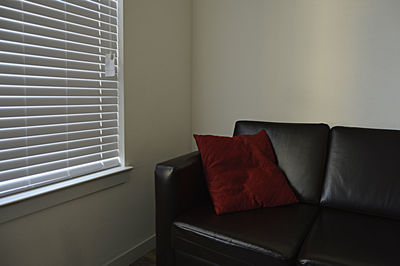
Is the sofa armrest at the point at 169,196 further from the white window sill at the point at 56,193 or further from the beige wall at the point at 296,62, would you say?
the beige wall at the point at 296,62

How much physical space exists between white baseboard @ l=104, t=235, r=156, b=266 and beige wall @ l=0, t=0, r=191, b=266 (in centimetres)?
3

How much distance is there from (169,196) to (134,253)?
726 mm

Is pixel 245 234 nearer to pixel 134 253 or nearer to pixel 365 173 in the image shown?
pixel 365 173

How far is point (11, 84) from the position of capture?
4.56ft

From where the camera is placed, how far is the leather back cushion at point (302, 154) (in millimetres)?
1851

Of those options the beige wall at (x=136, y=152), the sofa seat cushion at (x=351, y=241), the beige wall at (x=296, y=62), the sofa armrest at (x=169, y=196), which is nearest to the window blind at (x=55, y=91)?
the beige wall at (x=136, y=152)

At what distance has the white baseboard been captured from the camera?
1.96 m

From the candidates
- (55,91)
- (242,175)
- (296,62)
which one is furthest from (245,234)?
(296,62)

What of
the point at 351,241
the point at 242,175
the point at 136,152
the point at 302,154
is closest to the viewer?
the point at 351,241

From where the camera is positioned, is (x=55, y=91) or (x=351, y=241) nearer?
(x=351, y=241)

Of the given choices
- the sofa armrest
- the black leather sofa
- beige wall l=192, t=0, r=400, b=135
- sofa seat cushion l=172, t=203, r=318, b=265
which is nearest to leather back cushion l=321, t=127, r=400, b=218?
the black leather sofa

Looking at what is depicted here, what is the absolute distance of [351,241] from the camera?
133cm

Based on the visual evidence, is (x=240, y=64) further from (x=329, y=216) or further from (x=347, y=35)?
(x=329, y=216)

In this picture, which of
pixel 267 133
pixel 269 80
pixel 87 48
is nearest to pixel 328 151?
pixel 267 133
